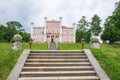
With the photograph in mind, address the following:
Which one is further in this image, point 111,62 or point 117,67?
point 111,62

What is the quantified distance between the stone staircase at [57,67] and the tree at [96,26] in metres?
60.0

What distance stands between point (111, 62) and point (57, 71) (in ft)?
11.6

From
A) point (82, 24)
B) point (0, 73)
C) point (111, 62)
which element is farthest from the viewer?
point (82, 24)

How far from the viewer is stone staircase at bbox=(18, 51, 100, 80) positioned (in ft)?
42.2

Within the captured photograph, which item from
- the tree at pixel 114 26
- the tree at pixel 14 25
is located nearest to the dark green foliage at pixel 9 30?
the tree at pixel 14 25

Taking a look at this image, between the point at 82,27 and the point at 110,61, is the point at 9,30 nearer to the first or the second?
the point at 82,27

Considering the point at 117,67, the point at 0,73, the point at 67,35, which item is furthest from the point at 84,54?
the point at 67,35

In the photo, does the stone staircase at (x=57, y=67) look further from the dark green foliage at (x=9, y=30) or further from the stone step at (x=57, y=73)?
the dark green foliage at (x=9, y=30)

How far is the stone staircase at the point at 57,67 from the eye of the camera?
12.9 m

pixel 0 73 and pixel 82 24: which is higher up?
pixel 82 24

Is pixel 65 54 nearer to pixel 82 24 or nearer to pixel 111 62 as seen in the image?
pixel 111 62

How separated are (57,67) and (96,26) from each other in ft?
208

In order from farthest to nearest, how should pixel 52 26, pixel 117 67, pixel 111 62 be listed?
pixel 52 26
pixel 111 62
pixel 117 67

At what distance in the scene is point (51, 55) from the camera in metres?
16.3
